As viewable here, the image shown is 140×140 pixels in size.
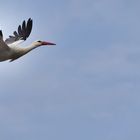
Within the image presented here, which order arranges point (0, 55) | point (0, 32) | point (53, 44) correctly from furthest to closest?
point (53, 44) → point (0, 55) → point (0, 32)

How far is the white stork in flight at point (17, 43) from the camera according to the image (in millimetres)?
30422

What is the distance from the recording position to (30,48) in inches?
1257

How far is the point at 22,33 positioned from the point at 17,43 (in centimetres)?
111

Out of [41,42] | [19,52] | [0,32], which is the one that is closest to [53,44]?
[41,42]

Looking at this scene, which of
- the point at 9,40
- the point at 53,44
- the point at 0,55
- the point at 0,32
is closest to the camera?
the point at 0,32

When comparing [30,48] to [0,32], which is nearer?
[0,32]

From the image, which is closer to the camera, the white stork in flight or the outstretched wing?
the white stork in flight

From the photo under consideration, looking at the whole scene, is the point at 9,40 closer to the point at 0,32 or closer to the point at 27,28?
the point at 27,28

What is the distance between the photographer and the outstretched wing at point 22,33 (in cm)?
3375

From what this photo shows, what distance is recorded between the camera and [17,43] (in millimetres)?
33906

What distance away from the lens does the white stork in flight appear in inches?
1198

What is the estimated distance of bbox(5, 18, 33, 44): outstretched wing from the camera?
3375 cm

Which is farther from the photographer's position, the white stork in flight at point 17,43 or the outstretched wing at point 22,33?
the outstretched wing at point 22,33

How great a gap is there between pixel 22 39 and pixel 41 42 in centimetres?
190
